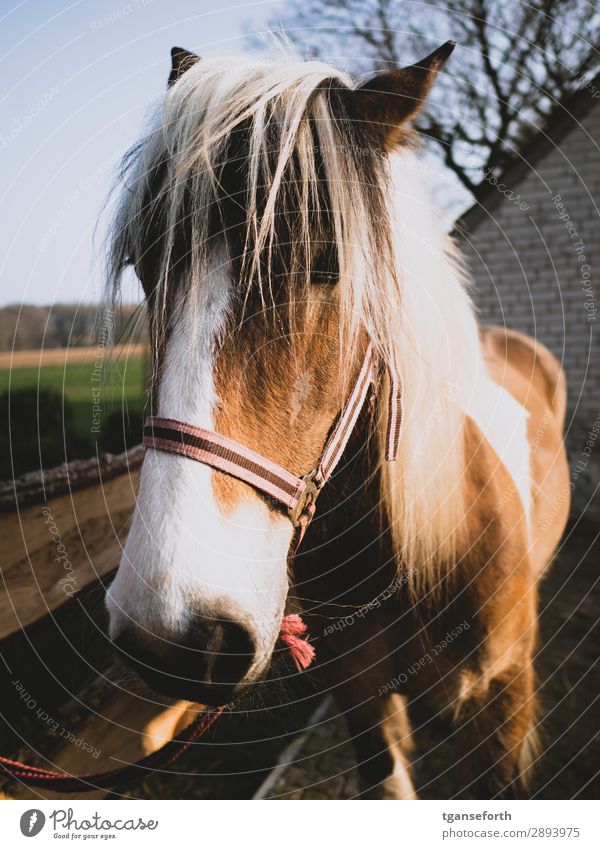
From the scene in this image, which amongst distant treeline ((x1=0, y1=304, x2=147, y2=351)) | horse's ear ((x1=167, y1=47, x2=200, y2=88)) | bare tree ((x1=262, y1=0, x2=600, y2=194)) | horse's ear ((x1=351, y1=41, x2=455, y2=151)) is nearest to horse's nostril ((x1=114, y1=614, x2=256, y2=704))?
distant treeline ((x1=0, y1=304, x2=147, y2=351))

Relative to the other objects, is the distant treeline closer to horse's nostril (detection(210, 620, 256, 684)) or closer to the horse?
the horse

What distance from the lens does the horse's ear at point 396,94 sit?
124 centimetres

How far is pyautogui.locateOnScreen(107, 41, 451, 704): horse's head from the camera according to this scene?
3.15 ft

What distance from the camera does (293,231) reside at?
1104 mm

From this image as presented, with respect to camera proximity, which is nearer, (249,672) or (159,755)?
(249,672)

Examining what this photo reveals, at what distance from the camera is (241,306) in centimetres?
108

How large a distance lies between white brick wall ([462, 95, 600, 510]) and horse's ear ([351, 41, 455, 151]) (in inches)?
→ 202

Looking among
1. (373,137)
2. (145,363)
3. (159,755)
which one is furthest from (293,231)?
(159,755)

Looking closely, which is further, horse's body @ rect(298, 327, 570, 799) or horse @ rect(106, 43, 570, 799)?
horse's body @ rect(298, 327, 570, 799)

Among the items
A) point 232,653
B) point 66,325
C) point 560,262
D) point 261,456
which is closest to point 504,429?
point 261,456

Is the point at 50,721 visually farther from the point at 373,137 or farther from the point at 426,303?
the point at 373,137

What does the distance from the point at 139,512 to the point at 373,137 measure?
959mm

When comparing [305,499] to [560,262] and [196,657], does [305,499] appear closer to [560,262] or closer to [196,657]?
[196,657]

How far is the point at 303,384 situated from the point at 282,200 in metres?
0.37
